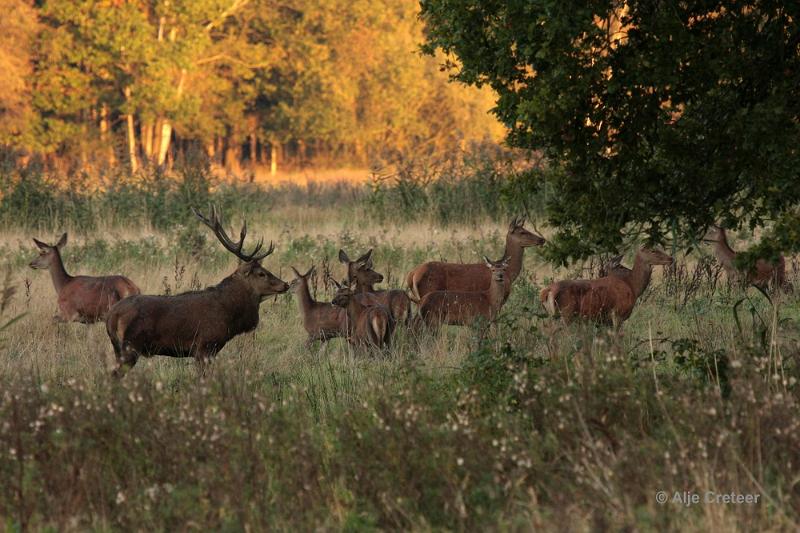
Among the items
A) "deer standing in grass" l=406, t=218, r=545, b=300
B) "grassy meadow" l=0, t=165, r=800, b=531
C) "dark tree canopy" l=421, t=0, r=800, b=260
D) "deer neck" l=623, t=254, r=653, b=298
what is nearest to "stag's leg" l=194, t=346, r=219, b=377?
"grassy meadow" l=0, t=165, r=800, b=531

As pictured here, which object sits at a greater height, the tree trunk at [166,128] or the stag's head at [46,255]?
the tree trunk at [166,128]

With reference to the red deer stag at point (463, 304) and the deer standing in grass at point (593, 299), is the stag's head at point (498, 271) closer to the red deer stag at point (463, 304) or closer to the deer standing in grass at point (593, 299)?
the red deer stag at point (463, 304)

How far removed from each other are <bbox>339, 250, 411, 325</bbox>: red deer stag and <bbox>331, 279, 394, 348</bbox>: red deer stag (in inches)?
6.4

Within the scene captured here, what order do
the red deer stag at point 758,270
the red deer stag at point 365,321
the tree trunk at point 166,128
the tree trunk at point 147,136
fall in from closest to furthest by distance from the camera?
the red deer stag at point 365,321
the red deer stag at point 758,270
the tree trunk at point 166,128
the tree trunk at point 147,136

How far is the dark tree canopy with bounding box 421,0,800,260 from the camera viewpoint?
24.2 feet

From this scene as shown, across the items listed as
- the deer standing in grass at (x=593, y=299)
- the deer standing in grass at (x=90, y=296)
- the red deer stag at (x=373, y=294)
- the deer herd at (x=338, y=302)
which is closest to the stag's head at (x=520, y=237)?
the deer herd at (x=338, y=302)

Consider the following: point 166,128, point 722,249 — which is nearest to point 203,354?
point 722,249

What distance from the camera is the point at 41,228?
19859mm

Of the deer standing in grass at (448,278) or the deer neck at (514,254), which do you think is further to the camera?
the deer neck at (514,254)

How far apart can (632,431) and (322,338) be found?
203 inches

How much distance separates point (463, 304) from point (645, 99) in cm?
369

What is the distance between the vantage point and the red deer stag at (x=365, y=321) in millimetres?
10117

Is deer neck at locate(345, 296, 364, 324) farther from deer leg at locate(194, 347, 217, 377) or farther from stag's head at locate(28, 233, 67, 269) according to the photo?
stag's head at locate(28, 233, 67, 269)

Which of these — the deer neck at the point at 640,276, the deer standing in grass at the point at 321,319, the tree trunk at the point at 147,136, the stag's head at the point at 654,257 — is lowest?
the deer standing in grass at the point at 321,319
